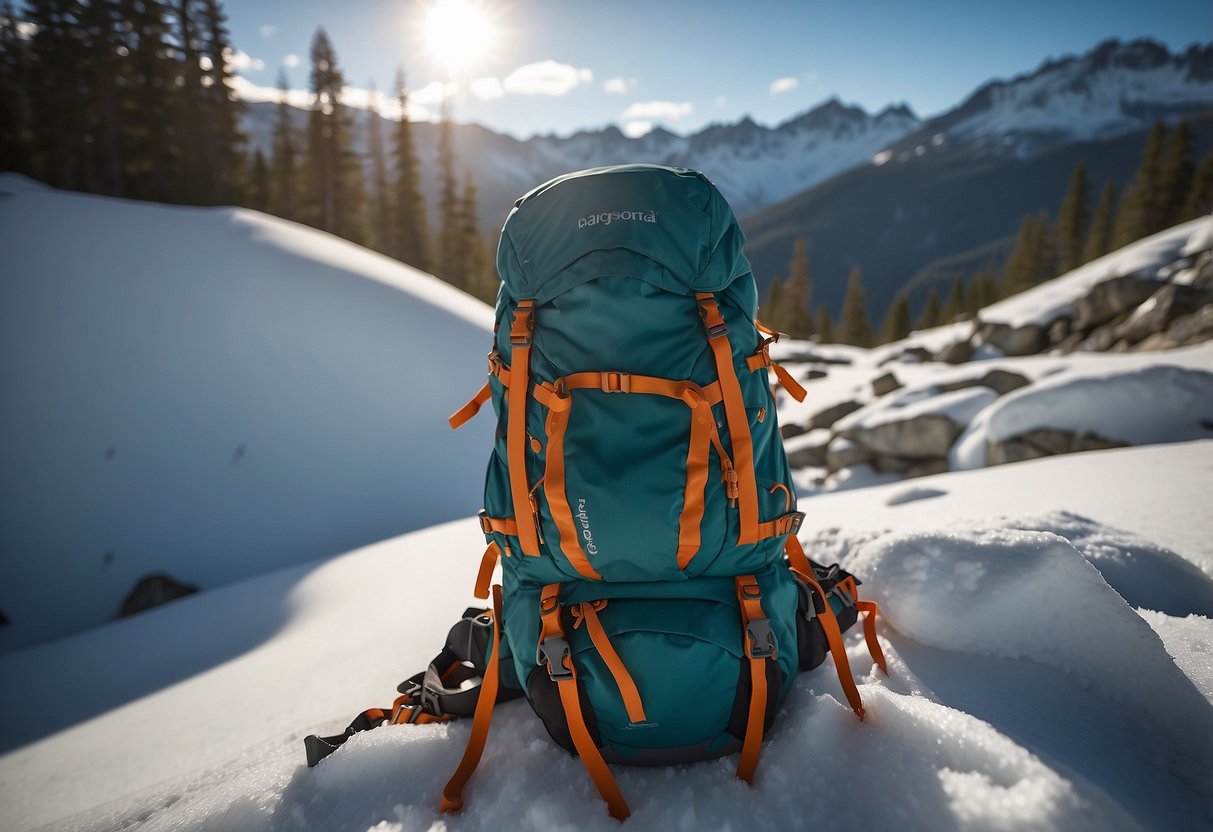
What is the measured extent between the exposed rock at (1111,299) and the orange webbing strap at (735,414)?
18.3 metres

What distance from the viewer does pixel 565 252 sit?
1.47 meters

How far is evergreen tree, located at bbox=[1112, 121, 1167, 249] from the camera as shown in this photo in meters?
30.1

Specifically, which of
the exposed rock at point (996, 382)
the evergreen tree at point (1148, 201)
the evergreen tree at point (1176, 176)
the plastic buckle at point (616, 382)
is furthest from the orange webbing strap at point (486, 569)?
the evergreen tree at point (1176, 176)

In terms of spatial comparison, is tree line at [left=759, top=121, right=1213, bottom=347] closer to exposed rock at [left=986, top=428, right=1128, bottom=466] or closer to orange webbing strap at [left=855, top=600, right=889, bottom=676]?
exposed rock at [left=986, top=428, right=1128, bottom=466]

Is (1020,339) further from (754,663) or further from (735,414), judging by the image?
(754,663)

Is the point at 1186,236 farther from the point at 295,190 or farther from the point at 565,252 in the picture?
the point at 295,190

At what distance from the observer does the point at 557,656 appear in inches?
55.5

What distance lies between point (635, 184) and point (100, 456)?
662 centimetres

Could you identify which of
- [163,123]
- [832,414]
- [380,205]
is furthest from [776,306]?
[163,123]

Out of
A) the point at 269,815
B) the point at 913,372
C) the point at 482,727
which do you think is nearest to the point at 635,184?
the point at 482,727

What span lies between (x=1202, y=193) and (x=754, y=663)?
4250 centimetres

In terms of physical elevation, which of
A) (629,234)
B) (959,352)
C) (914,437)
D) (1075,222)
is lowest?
(914,437)

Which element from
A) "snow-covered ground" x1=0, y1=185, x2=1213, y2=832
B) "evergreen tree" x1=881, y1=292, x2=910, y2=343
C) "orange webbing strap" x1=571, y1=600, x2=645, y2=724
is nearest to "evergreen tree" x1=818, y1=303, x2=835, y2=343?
"evergreen tree" x1=881, y1=292, x2=910, y2=343

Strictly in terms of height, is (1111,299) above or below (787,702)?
above
